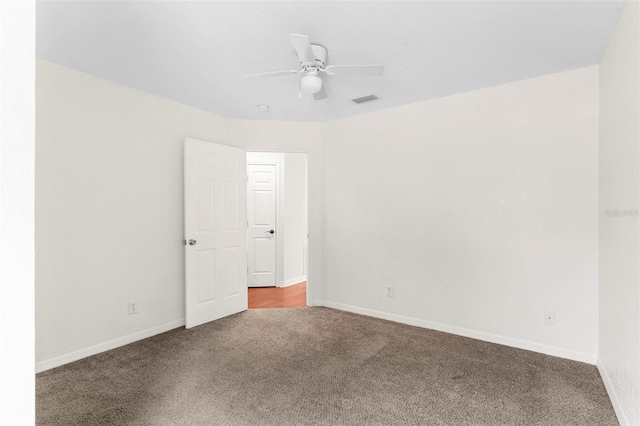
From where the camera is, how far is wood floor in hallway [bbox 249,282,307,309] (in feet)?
15.2

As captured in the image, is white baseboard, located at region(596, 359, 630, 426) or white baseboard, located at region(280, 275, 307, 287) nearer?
white baseboard, located at region(596, 359, 630, 426)

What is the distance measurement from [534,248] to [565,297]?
45 cm

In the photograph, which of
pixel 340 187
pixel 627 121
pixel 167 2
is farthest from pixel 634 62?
pixel 340 187

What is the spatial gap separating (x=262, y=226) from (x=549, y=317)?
4094 millimetres

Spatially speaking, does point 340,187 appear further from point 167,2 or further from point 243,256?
point 167,2

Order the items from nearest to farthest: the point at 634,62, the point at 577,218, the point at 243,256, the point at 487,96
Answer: the point at 634,62 < the point at 577,218 < the point at 487,96 < the point at 243,256

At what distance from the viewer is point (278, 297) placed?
5062 millimetres

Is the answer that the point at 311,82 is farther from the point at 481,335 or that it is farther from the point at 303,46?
the point at 481,335

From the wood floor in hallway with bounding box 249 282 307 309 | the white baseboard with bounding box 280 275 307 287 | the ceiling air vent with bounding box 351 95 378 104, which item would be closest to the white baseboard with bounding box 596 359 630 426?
the ceiling air vent with bounding box 351 95 378 104

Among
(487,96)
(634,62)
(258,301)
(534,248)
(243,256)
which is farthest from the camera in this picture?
(258,301)

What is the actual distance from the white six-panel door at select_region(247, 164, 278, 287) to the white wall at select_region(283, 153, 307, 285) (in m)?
0.20

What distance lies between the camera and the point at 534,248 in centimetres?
305
